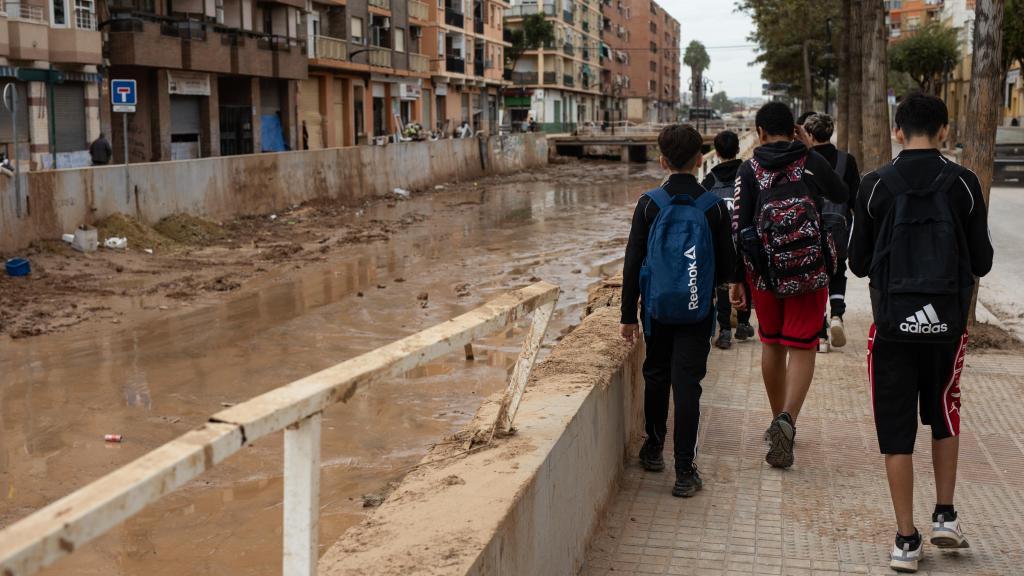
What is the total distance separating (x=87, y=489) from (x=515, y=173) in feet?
161

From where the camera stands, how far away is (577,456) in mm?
4230

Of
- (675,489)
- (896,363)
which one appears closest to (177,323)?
(675,489)

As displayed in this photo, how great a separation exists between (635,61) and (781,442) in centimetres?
12838

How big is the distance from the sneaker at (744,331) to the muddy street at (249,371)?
7.52 feet

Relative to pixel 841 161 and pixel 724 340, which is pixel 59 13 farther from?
pixel 841 161

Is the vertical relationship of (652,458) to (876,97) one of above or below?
below

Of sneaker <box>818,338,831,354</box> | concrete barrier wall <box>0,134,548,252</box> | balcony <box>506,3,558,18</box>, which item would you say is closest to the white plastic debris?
concrete barrier wall <box>0,134,548,252</box>

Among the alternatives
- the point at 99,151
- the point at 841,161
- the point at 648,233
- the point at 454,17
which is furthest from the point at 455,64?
the point at 648,233

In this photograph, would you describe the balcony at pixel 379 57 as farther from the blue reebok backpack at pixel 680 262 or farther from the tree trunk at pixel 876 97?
the blue reebok backpack at pixel 680 262

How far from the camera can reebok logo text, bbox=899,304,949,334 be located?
13.3 feet

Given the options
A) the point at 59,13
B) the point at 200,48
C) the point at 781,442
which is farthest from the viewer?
the point at 200,48

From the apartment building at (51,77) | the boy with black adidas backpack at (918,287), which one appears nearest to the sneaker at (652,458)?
the boy with black adidas backpack at (918,287)

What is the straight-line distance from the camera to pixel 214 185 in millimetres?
23531

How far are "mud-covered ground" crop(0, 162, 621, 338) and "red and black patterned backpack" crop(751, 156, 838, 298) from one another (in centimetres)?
1025
